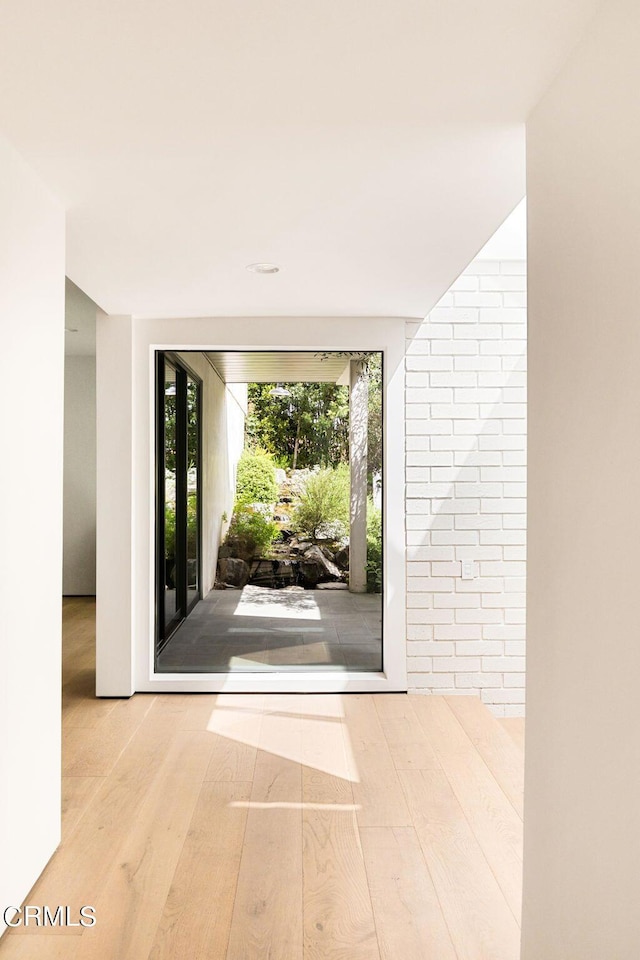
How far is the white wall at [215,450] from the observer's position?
4594mm

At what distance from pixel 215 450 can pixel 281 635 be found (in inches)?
49.0

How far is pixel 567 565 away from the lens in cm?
167

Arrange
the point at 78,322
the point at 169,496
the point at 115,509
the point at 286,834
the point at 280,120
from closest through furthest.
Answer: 1. the point at 280,120
2. the point at 286,834
3. the point at 115,509
4. the point at 169,496
5. the point at 78,322

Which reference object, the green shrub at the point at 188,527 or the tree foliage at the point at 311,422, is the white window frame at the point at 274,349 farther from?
the green shrub at the point at 188,527

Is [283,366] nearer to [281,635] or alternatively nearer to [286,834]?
[281,635]

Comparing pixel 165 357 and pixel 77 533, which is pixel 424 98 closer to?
pixel 165 357

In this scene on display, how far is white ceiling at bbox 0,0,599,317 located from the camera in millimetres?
1590

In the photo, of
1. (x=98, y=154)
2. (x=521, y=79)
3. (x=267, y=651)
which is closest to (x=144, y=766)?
(x=267, y=651)

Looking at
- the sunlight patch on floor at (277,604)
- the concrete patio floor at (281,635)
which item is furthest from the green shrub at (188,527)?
the sunlight patch on floor at (277,604)

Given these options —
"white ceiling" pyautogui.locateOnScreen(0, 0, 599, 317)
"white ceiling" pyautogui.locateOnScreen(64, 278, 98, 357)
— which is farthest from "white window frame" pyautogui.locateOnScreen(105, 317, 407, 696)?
"white ceiling" pyautogui.locateOnScreen(0, 0, 599, 317)

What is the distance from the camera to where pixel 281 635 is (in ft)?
15.6

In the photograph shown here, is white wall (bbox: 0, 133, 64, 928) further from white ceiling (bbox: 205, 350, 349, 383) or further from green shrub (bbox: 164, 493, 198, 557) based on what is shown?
green shrub (bbox: 164, 493, 198, 557)

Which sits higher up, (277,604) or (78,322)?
(78,322)

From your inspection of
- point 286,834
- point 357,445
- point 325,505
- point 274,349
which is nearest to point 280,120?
point 286,834
